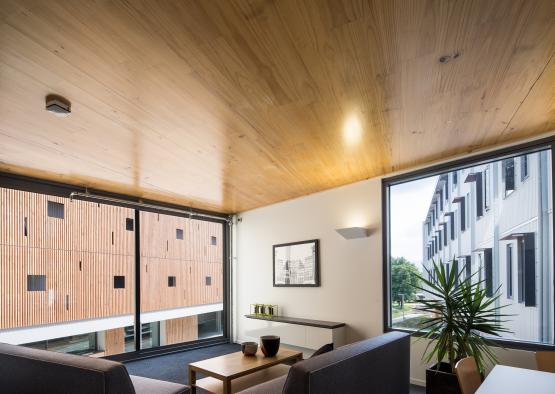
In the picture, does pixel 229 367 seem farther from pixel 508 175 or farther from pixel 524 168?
pixel 524 168

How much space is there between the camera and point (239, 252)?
7.02 metres

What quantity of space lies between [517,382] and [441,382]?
131 centimetres

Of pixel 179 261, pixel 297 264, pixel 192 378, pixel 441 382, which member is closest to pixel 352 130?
pixel 441 382

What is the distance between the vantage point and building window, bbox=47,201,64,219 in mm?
4856

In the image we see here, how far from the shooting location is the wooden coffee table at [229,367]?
11.1ft

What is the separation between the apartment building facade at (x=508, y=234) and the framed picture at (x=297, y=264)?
173 cm

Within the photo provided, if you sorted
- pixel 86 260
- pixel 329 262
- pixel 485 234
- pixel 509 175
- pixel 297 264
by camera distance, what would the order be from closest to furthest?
1. pixel 509 175
2. pixel 485 234
3. pixel 86 260
4. pixel 329 262
5. pixel 297 264

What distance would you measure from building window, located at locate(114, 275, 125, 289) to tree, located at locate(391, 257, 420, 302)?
357 cm

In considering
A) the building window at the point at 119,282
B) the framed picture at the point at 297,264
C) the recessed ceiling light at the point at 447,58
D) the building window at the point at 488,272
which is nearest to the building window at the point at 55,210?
the building window at the point at 119,282

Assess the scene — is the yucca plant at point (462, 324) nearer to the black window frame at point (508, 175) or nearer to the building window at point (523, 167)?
the black window frame at point (508, 175)

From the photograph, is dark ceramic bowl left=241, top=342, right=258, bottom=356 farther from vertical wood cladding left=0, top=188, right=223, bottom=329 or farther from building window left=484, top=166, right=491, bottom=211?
building window left=484, top=166, right=491, bottom=211

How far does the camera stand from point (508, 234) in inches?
149

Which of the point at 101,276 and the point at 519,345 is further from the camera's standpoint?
the point at 101,276

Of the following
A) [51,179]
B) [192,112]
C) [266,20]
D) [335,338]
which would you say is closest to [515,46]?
[266,20]
